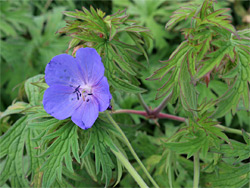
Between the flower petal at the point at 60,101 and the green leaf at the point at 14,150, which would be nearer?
the flower petal at the point at 60,101

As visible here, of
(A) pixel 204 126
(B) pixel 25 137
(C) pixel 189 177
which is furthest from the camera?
(C) pixel 189 177

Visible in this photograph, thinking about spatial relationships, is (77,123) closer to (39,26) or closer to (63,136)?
(63,136)

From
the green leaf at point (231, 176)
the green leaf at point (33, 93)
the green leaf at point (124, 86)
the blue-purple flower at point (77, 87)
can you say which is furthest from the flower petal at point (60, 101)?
the green leaf at point (231, 176)

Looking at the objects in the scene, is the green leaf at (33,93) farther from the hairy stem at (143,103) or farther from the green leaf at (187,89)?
the green leaf at (187,89)

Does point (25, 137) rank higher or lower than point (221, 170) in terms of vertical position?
higher

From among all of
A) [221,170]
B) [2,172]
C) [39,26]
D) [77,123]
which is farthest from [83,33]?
[39,26]

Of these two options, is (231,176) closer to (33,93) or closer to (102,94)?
(102,94)

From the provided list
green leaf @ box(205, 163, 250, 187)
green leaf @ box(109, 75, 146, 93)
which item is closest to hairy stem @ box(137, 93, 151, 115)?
green leaf @ box(109, 75, 146, 93)

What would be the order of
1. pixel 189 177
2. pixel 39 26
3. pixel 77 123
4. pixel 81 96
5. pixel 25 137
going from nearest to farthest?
pixel 77 123
pixel 81 96
pixel 25 137
pixel 189 177
pixel 39 26
